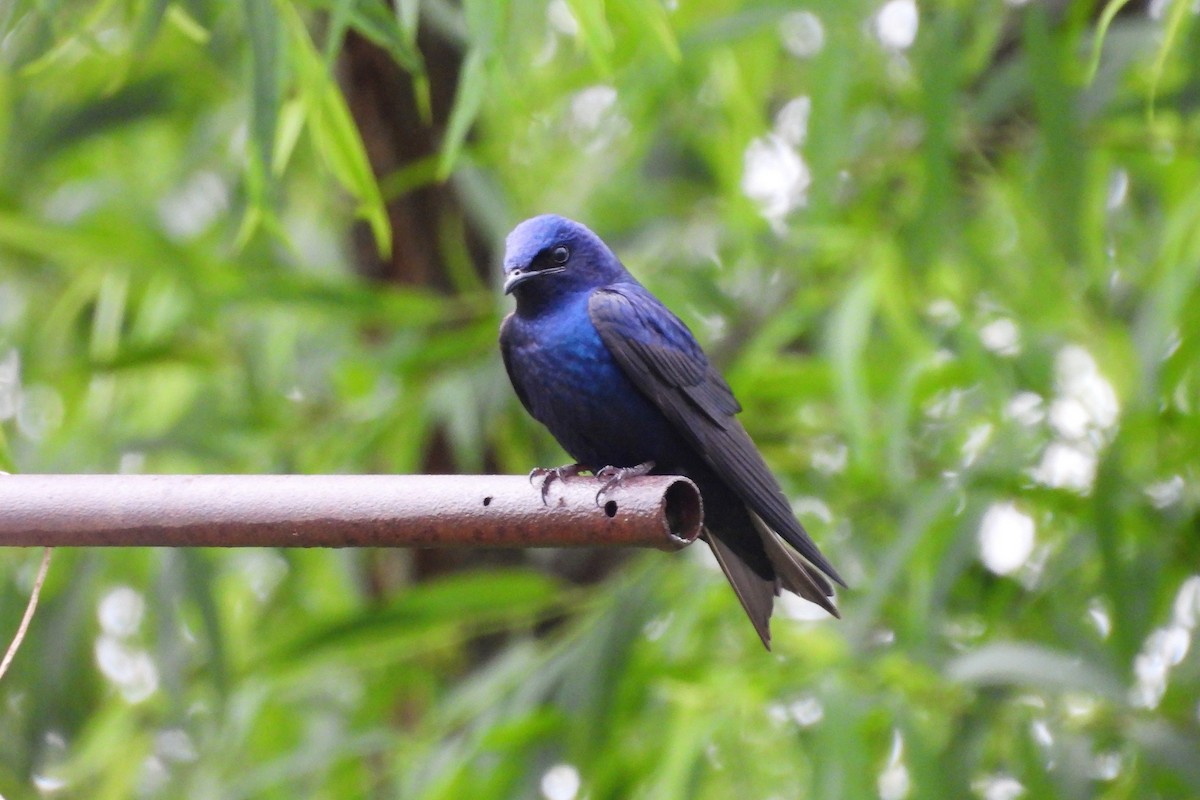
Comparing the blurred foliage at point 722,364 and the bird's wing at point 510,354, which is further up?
the bird's wing at point 510,354

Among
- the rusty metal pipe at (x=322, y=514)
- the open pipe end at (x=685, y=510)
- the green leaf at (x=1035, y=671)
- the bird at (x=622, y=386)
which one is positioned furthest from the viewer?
the green leaf at (x=1035, y=671)

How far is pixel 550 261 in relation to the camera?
8.17ft

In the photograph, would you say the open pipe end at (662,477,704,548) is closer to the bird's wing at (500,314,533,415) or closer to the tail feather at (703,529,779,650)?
the tail feather at (703,529,779,650)

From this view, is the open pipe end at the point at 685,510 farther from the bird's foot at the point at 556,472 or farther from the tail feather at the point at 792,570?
the tail feather at the point at 792,570

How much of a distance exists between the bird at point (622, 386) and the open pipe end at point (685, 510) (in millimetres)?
662

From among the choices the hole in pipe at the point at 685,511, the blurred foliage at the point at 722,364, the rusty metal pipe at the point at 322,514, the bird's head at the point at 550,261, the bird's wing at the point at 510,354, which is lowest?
the blurred foliage at the point at 722,364

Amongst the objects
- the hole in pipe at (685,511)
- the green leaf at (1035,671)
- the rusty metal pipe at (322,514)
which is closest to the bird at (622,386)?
the green leaf at (1035,671)

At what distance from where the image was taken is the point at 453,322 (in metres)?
3.87

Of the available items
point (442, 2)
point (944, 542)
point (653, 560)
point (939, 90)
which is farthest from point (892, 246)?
point (442, 2)

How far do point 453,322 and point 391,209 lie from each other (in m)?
0.33

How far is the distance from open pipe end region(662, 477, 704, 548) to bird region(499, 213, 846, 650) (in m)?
0.66

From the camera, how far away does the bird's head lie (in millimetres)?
2441

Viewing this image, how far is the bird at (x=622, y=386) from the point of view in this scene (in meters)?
2.15

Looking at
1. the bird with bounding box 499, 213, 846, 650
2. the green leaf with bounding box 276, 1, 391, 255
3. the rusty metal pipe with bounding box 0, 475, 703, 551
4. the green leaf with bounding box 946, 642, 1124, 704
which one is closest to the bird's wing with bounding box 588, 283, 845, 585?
the bird with bounding box 499, 213, 846, 650
